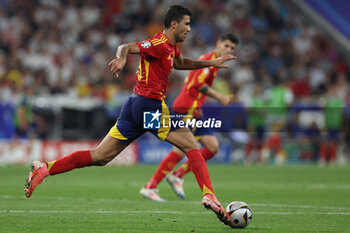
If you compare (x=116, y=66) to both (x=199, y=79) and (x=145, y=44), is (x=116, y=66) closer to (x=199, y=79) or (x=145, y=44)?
(x=145, y=44)

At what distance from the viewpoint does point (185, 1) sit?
2716 cm

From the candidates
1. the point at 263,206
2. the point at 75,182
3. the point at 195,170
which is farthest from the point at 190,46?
the point at 195,170

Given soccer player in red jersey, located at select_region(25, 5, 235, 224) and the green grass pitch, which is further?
soccer player in red jersey, located at select_region(25, 5, 235, 224)

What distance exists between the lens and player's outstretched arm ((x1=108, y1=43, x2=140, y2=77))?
6.99 meters

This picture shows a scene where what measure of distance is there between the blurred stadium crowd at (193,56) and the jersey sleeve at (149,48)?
1390 centimetres

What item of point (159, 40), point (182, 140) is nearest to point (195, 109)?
point (182, 140)

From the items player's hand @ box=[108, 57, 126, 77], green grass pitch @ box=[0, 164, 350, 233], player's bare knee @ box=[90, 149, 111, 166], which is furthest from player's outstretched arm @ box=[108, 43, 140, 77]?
green grass pitch @ box=[0, 164, 350, 233]

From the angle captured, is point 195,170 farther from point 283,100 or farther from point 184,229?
point 283,100

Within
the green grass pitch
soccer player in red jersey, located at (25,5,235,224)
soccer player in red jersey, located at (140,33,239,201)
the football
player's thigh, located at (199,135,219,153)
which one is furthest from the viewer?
player's thigh, located at (199,135,219,153)

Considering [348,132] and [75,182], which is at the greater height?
[348,132]

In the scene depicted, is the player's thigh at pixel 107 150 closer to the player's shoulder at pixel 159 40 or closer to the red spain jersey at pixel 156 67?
the red spain jersey at pixel 156 67

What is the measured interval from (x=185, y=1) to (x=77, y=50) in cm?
484

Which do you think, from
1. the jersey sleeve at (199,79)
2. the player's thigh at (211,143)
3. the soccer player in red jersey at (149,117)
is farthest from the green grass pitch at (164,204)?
the jersey sleeve at (199,79)

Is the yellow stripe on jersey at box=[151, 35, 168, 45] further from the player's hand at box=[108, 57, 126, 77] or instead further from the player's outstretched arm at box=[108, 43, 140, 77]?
the player's hand at box=[108, 57, 126, 77]
